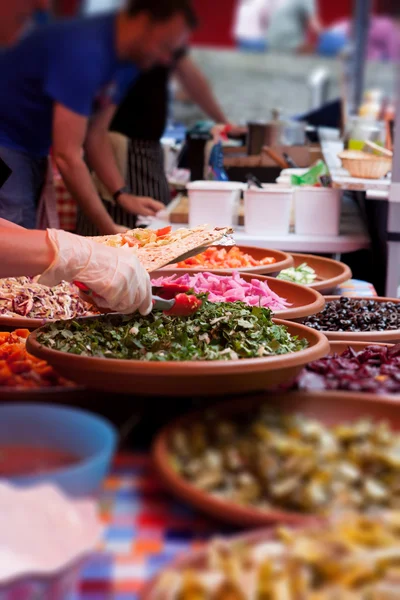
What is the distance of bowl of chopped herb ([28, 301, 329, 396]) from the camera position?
1509 millimetres

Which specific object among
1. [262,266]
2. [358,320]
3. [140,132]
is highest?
[140,132]

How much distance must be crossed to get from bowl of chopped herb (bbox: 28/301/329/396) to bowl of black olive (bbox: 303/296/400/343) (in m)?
0.47

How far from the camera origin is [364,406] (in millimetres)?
1432

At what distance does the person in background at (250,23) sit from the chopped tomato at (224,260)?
1.80 m

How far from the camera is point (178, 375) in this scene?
1.50m

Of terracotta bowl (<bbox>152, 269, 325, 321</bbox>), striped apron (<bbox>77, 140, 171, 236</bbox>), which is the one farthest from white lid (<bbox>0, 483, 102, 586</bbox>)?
striped apron (<bbox>77, 140, 171, 236</bbox>)

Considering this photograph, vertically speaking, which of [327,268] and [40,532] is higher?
[40,532]

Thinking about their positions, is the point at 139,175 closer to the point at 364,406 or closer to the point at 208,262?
the point at 208,262

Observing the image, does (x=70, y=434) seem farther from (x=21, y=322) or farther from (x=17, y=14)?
(x=21, y=322)

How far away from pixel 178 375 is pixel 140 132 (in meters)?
1.67

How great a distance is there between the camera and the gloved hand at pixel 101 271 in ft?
5.76

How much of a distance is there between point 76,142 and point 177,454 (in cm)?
70

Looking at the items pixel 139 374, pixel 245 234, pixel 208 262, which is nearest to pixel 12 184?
pixel 208 262

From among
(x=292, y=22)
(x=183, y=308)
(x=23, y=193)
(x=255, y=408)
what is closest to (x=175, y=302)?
(x=183, y=308)
